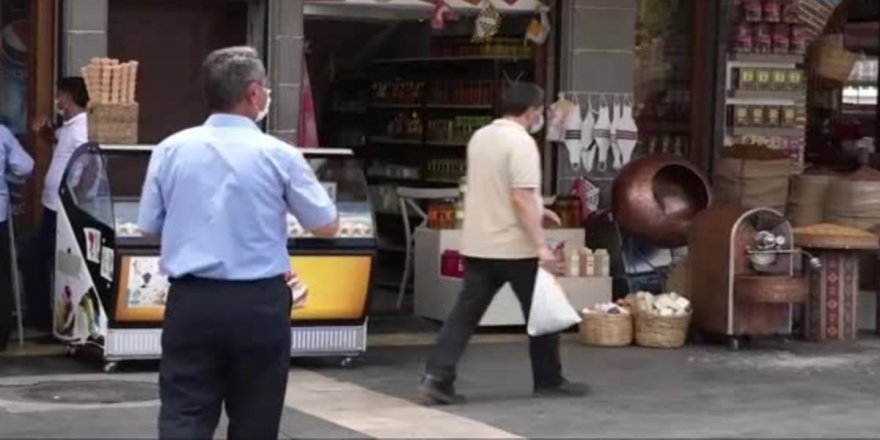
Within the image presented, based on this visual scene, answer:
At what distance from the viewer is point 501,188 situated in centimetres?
899

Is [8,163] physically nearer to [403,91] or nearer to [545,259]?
[545,259]

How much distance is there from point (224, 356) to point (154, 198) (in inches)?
23.0

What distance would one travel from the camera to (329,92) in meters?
15.2

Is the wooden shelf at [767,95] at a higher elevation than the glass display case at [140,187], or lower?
higher

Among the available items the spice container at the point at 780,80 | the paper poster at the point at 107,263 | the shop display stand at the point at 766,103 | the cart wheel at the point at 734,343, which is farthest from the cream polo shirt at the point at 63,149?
the spice container at the point at 780,80

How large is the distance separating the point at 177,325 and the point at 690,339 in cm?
695

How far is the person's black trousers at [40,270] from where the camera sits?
36.7 ft

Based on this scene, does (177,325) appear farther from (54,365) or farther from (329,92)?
(329,92)

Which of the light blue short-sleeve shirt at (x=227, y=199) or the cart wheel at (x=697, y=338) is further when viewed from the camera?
the cart wheel at (x=697, y=338)

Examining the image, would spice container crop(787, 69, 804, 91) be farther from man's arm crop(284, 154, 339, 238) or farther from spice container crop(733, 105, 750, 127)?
man's arm crop(284, 154, 339, 238)

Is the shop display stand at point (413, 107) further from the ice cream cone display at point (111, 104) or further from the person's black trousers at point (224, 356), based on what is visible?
the person's black trousers at point (224, 356)

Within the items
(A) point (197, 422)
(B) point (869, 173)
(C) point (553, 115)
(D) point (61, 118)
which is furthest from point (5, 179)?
(B) point (869, 173)

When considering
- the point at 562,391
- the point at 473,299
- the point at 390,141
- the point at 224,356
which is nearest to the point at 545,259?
the point at 473,299

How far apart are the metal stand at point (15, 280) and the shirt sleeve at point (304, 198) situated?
5.58 m
